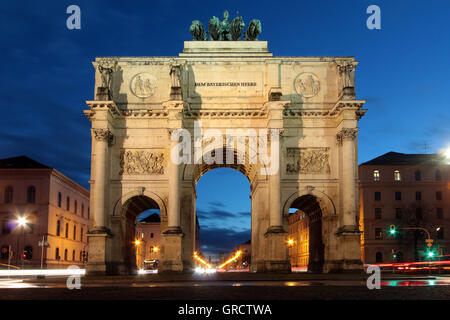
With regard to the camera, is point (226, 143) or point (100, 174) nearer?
point (100, 174)

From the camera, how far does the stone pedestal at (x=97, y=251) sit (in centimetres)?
3180

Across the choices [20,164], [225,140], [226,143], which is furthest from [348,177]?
[20,164]

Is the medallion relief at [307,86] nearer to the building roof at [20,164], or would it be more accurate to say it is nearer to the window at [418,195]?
the building roof at [20,164]

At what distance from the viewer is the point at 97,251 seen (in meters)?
32.2

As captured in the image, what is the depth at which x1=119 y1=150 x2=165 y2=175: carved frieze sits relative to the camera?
3412 cm

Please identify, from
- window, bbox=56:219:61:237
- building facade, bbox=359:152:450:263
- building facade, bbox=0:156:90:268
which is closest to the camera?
building facade, bbox=0:156:90:268

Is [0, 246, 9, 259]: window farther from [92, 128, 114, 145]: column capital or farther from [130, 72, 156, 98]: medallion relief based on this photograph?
[130, 72, 156, 98]: medallion relief

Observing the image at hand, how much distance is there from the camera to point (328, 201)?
33.8 m

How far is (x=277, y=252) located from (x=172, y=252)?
5.80 m

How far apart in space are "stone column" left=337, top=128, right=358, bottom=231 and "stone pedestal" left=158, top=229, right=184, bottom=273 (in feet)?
30.5

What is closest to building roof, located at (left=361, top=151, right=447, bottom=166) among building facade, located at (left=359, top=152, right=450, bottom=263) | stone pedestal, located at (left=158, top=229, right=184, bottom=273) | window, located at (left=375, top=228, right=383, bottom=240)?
building facade, located at (left=359, top=152, right=450, bottom=263)

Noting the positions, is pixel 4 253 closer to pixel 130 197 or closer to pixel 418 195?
pixel 130 197
